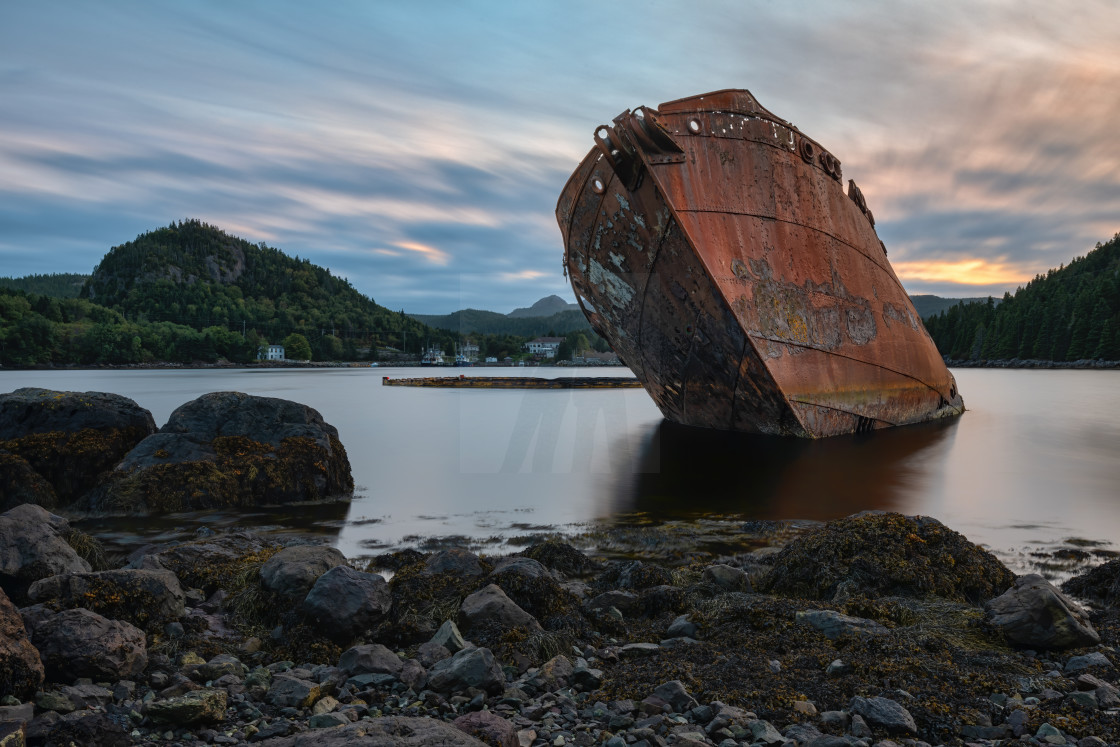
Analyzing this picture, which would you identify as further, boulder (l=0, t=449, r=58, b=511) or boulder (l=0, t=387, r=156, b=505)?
boulder (l=0, t=387, r=156, b=505)

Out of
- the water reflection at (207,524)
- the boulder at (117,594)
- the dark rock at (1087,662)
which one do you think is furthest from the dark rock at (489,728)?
the water reflection at (207,524)

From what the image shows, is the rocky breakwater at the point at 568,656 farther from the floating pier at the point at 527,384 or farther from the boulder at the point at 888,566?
the floating pier at the point at 527,384

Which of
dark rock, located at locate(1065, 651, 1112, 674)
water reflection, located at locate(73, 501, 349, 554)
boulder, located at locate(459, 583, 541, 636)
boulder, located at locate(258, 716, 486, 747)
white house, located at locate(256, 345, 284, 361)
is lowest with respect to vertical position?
water reflection, located at locate(73, 501, 349, 554)

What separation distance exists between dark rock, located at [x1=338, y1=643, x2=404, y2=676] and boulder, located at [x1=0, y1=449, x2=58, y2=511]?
674 centimetres

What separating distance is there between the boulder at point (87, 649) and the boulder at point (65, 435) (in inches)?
241

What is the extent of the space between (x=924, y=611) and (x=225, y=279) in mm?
189683

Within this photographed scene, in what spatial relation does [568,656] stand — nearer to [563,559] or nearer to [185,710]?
[185,710]

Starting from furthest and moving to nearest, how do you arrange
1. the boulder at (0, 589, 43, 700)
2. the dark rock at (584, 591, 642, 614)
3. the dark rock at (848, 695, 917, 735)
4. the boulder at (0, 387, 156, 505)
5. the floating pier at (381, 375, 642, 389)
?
the floating pier at (381, 375, 642, 389) → the boulder at (0, 387, 156, 505) → the dark rock at (584, 591, 642, 614) → the boulder at (0, 589, 43, 700) → the dark rock at (848, 695, 917, 735)

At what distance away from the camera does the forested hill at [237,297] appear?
137 metres

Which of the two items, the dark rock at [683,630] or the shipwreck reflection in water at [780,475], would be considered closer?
the dark rock at [683,630]

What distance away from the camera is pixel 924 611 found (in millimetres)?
4465

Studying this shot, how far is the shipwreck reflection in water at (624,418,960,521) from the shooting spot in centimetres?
934

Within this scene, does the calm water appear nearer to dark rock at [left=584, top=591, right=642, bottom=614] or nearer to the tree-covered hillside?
dark rock at [left=584, top=591, right=642, bottom=614]

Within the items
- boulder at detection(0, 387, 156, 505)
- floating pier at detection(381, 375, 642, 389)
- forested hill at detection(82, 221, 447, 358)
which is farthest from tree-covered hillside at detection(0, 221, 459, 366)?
boulder at detection(0, 387, 156, 505)
